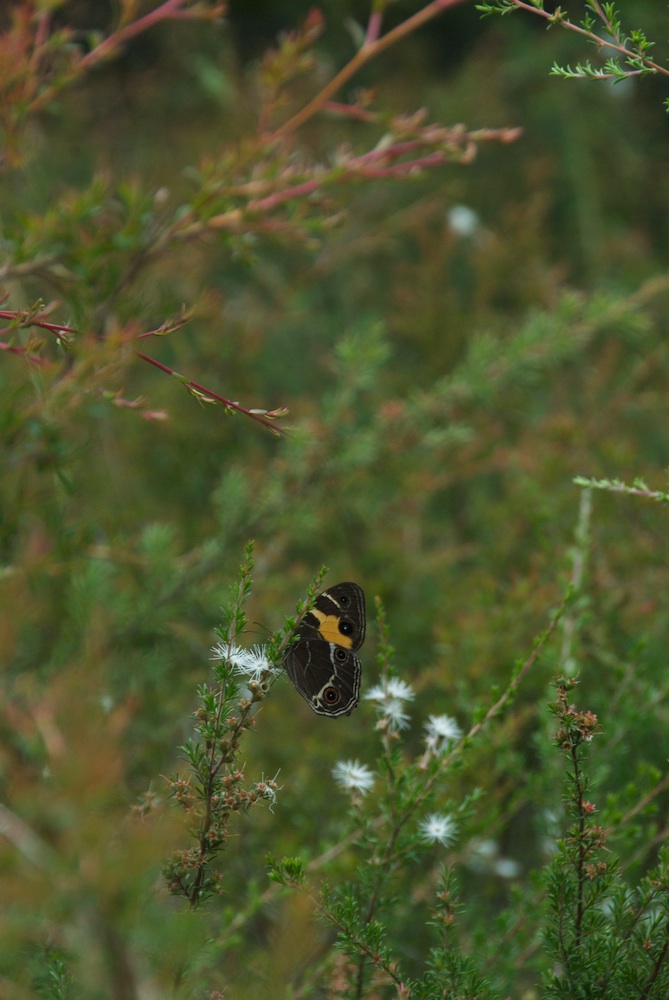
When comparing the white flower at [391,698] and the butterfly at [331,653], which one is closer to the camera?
the white flower at [391,698]

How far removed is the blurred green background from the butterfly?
0.29 meters

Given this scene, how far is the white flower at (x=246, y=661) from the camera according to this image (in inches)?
37.8

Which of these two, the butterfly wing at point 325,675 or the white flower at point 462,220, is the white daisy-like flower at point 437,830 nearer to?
the butterfly wing at point 325,675

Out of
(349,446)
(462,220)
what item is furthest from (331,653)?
(462,220)

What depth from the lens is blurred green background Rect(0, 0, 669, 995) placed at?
1.36m

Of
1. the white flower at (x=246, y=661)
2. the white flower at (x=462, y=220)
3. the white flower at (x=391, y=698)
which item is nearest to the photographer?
the white flower at (x=246, y=661)

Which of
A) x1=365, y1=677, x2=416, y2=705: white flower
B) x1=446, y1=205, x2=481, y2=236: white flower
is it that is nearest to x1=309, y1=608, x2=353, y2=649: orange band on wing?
x1=365, y1=677, x2=416, y2=705: white flower

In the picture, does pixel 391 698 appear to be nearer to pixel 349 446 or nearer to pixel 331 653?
pixel 331 653

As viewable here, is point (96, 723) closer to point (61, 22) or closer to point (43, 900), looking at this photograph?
point (43, 900)

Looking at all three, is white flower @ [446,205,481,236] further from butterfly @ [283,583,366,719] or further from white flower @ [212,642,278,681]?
white flower @ [212,642,278,681]

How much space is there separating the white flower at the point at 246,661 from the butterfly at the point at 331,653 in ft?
0.72

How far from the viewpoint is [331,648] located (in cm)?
140

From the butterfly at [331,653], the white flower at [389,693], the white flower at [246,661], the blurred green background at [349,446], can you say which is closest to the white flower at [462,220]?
the blurred green background at [349,446]

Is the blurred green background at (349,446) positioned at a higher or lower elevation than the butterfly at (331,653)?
higher
